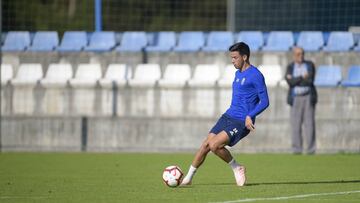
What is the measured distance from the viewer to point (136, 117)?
23.0 m

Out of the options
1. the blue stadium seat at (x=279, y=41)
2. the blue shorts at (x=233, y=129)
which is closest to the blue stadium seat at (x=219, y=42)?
the blue stadium seat at (x=279, y=41)

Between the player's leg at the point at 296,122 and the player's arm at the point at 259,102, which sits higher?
the player's arm at the point at 259,102

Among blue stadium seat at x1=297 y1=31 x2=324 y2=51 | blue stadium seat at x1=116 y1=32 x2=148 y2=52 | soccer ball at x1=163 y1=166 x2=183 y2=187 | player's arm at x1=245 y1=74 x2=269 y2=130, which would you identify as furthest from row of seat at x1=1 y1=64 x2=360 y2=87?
soccer ball at x1=163 y1=166 x2=183 y2=187

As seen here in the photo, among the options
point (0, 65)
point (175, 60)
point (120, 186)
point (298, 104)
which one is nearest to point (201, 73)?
point (175, 60)

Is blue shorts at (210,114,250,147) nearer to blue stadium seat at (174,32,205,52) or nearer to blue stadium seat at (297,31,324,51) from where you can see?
blue stadium seat at (297,31,324,51)

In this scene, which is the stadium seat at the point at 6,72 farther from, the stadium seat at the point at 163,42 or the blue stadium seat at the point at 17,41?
the stadium seat at the point at 163,42

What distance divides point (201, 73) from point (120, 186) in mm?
10342

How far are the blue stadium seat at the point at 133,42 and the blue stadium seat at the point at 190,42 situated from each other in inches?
37.0

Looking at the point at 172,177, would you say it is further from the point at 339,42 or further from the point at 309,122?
the point at 339,42

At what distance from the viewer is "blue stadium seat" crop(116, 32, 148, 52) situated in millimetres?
25594

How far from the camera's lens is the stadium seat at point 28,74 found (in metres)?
24.5

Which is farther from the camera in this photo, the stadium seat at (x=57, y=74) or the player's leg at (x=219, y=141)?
the stadium seat at (x=57, y=74)

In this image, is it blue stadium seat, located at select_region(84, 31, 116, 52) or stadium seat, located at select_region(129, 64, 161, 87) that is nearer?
stadium seat, located at select_region(129, 64, 161, 87)

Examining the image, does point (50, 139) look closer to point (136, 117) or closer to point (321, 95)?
point (136, 117)
